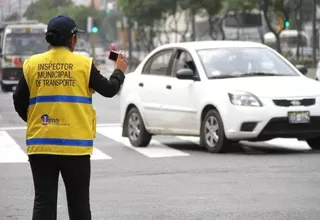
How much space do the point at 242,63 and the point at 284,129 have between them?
4.92 ft

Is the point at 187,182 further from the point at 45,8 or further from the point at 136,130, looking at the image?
the point at 45,8

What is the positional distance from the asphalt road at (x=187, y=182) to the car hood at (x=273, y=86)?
820mm

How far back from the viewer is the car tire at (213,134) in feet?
48.4

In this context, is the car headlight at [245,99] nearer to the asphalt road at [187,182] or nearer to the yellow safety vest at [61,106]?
the asphalt road at [187,182]

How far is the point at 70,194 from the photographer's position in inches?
270

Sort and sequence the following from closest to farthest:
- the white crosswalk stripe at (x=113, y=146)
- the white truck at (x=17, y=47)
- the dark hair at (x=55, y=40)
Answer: the dark hair at (x=55, y=40)
the white crosswalk stripe at (x=113, y=146)
the white truck at (x=17, y=47)

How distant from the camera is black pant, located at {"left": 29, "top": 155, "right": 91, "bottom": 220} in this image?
6805 mm

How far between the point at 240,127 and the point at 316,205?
15.5ft

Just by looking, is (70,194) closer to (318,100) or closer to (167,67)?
(318,100)

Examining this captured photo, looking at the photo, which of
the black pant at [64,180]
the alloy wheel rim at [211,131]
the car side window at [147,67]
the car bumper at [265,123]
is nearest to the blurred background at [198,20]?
the black pant at [64,180]

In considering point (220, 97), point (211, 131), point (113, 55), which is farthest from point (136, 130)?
point (113, 55)

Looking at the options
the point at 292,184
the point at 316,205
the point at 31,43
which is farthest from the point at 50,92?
the point at 31,43

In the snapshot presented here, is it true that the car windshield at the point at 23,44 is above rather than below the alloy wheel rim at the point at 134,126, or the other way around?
below

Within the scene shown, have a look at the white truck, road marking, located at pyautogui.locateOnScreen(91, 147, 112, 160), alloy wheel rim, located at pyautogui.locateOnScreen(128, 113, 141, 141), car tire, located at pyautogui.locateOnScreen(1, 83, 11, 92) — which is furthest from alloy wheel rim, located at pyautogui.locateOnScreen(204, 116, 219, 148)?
car tire, located at pyautogui.locateOnScreen(1, 83, 11, 92)
